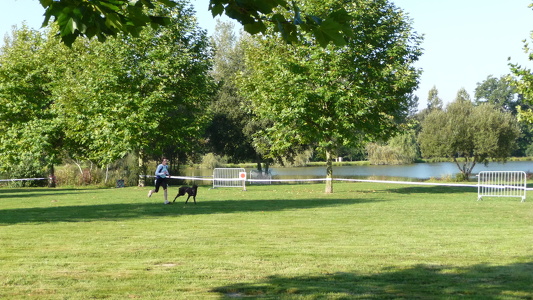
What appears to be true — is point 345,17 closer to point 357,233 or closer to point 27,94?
point 357,233

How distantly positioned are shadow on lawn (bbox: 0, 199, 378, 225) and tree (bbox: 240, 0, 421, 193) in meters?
9.30

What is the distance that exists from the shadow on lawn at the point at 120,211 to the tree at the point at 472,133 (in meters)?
38.6

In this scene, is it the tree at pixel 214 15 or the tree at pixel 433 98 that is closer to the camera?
the tree at pixel 214 15

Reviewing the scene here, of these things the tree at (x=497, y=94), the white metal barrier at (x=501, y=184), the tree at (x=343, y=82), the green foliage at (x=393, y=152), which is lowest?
the white metal barrier at (x=501, y=184)

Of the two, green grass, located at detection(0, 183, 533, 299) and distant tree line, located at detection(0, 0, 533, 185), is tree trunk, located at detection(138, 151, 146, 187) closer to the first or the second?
distant tree line, located at detection(0, 0, 533, 185)

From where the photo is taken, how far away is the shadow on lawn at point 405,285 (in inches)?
313

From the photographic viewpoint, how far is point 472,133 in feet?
199

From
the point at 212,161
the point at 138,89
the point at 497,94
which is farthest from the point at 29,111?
the point at 497,94

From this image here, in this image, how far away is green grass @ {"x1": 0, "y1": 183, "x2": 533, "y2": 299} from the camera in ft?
27.2

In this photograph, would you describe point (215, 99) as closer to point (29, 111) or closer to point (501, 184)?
point (29, 111)

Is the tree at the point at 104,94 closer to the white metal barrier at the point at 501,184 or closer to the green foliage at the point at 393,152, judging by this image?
the white metal barrier at the point at 501,184

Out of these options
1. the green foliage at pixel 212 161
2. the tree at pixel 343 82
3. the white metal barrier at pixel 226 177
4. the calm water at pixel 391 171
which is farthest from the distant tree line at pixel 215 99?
the green foliage at pixel 212 161

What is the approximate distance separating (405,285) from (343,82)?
26962 mm

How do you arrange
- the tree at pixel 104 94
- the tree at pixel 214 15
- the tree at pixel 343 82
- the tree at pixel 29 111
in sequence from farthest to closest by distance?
the tree at pixel 29 111
the tree at pixel 104 94
the tree at pixel 343 82
the tree at pixel 214 15
